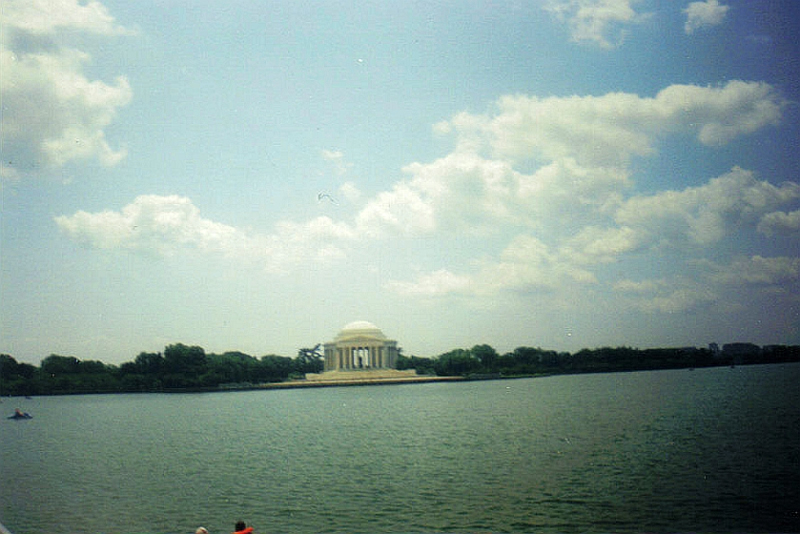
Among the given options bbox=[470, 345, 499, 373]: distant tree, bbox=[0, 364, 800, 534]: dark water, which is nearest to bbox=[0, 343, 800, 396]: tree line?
bbox=[470, 345, 499, 373]: distant tree

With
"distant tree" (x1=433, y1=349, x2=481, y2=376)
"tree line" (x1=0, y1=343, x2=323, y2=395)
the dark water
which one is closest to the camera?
the dark water

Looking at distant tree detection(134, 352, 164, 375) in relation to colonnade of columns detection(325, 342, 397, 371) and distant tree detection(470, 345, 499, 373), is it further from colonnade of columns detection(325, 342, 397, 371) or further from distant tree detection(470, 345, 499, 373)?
distant tree detection(470, 345, 499, 373)

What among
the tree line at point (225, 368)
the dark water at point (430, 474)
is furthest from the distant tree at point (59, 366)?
the dark water at point (430, 474)

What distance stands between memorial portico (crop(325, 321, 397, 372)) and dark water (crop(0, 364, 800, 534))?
332 ft

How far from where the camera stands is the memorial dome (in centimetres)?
16188

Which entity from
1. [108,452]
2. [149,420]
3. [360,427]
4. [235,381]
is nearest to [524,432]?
[360,427]

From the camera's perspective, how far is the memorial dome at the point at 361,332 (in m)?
162

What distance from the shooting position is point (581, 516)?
25297 millimetres

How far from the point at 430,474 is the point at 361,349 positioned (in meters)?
131

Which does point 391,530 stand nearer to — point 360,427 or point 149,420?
point 360,427

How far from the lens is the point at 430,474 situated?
109ft


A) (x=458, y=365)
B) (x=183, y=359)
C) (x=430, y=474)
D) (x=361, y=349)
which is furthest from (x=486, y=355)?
(x=430, y=474)

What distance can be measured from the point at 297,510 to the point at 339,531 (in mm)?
3620

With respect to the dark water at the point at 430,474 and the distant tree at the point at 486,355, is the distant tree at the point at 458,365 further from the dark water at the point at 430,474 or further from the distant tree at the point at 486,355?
the dark water at the point at 430,474
